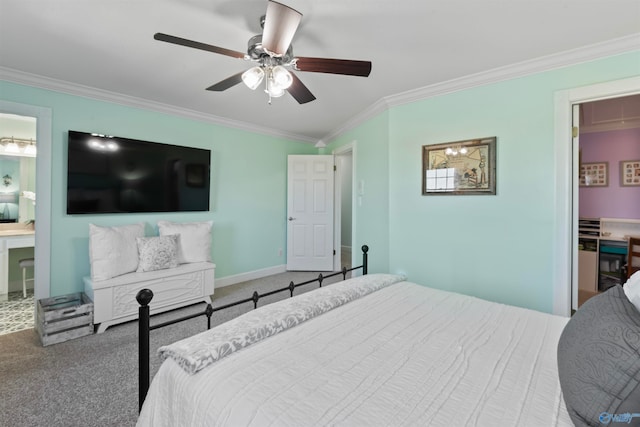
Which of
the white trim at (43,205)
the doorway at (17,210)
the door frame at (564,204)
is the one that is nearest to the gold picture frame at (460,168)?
the door frame at (564,204)

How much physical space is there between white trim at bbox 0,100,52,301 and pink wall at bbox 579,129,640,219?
6405 mm

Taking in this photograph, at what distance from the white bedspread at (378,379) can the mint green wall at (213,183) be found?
258 cm

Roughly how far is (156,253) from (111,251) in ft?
1.21

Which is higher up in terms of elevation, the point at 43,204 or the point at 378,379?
the point at 43,204

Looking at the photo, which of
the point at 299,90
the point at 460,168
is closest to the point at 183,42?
the point at 299,90

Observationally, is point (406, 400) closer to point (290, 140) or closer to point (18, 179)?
point (290, 140)

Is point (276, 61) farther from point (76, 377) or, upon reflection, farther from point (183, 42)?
point (76, 377)

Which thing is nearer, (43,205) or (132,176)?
(43,205)

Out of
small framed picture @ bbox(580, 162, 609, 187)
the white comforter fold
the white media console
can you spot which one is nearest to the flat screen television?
the white media console

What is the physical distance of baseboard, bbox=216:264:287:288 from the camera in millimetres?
3859

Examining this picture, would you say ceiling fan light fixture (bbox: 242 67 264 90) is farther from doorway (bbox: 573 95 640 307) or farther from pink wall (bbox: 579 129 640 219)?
pink wall (bbox: 579 129 640 219)

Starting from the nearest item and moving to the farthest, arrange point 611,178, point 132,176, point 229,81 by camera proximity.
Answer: point 229,81 → point 132,176 → point 611,178

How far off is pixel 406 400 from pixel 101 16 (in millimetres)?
2536

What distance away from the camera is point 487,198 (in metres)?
2.56
